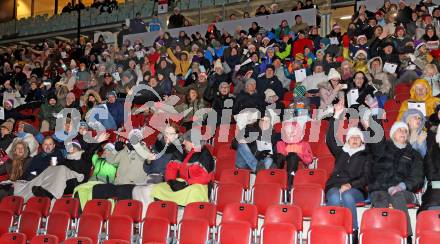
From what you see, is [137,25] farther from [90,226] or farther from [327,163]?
[90,226]

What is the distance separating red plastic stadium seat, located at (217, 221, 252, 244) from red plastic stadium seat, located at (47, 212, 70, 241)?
78.5 inches

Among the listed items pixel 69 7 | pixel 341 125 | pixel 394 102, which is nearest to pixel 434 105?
pixel 394 102

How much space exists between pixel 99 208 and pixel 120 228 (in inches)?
23.2

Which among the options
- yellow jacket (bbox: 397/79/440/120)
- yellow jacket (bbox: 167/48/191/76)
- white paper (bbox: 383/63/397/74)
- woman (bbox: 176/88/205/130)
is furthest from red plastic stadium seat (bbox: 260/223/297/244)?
yellow jacket (bbox: 167/48/191/76)

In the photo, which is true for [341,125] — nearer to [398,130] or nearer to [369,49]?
[398,130]

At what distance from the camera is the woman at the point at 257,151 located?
23.2ft

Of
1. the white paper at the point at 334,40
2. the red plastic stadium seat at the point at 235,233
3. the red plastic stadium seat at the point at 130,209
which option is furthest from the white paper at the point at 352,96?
the red plastic stadium seat at the point at 130,209

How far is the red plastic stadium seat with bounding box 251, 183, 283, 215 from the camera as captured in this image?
607 cm

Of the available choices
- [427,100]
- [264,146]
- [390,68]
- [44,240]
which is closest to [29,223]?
[44,240]

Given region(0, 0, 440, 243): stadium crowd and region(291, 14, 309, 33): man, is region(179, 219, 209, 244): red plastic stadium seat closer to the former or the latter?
region(0, 0, 440, 243): stadium crowd

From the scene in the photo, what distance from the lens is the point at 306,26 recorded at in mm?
13242

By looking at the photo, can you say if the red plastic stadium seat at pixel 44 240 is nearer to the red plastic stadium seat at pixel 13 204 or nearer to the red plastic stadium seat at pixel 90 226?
the red plastic stadium seat at pixel 90 226

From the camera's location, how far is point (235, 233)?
5.42 meters

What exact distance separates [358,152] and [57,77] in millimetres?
10096
